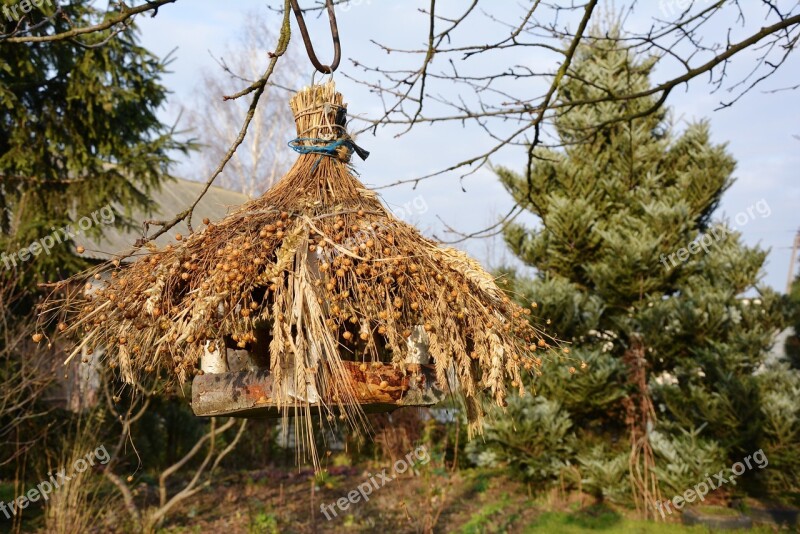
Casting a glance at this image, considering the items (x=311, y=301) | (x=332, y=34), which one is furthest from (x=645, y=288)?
(x=311, y=301)

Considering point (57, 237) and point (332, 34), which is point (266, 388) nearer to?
point (332, 34)

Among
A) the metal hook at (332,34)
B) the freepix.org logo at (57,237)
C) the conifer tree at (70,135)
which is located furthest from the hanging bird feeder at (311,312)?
the conifer tree at (70,135)

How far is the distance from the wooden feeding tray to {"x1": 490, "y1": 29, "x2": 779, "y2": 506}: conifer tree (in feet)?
19.3

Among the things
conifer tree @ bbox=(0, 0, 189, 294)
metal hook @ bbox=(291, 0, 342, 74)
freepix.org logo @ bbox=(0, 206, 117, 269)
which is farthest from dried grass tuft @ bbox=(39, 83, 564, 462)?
conifer tree @ bbox=(0, 0, 189, 294)

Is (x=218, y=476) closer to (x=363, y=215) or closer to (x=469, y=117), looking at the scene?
(x=469, y=117)

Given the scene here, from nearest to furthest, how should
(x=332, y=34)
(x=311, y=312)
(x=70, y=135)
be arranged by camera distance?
(x=311, y=312)
(x=332, y=34)
(x=70, y=135)

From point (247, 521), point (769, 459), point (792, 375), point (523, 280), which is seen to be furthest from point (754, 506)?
point (247, 521)

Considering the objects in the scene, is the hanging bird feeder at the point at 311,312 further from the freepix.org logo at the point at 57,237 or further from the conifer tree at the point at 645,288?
the conifer tree at the point at 645,288

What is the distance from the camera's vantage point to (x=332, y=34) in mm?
2311

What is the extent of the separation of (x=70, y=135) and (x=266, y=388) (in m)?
6.51

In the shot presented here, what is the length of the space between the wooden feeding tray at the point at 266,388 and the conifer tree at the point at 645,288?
19.3 feet

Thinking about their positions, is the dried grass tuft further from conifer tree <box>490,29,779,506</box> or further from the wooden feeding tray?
conifer tree <box>490,29,779,506</box>

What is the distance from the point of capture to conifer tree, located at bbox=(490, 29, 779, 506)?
24.9ft

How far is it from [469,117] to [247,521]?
510cm
